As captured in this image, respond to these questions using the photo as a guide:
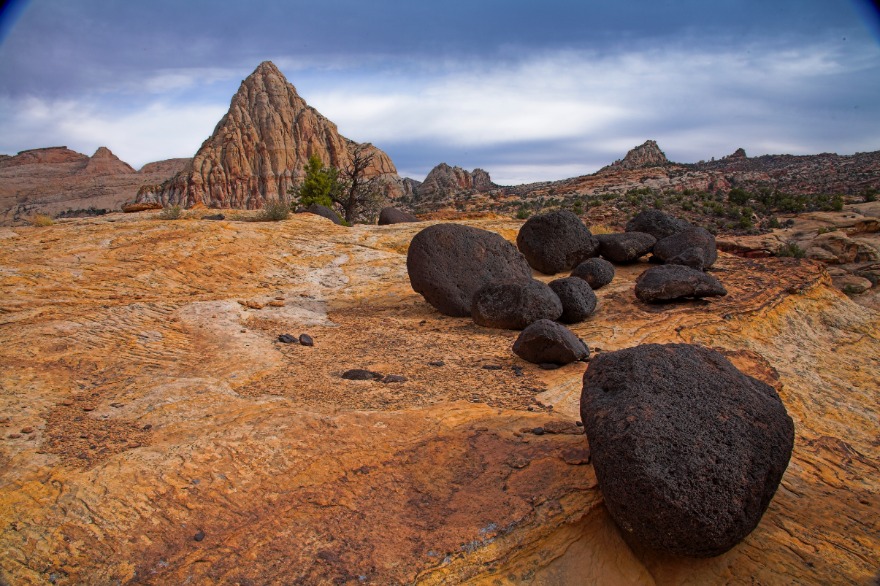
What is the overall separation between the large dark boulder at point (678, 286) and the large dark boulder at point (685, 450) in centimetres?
604

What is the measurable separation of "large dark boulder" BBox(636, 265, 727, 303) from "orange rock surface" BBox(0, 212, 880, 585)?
18.2 inches

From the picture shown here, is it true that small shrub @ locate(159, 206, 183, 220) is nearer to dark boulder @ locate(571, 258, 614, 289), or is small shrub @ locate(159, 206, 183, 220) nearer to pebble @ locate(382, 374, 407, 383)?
dark boulder @ locate(571, 258, 614, 289)

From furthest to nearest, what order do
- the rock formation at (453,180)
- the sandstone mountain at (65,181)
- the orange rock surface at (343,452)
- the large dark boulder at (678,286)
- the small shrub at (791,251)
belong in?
the rock formation at (453,180), the sandstone mountain at (65,181), the small shrub at (791,251), the large dark boulder at (678,286), the orange rock surface at (343,452)

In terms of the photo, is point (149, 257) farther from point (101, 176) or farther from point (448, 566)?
point (101, 176)

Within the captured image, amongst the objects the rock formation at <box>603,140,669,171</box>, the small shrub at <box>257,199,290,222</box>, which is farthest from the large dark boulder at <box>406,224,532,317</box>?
the rock formation at <box>603,140,669,171</box>

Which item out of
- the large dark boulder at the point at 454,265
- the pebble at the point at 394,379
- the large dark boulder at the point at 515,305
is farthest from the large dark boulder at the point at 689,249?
the pebble at the point at 394,379

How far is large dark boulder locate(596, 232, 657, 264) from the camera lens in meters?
13.1

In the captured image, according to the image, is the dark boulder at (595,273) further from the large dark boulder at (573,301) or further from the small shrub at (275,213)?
the small shrub at (275,213)

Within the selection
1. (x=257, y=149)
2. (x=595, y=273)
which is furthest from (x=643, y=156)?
(x=595, y=273)

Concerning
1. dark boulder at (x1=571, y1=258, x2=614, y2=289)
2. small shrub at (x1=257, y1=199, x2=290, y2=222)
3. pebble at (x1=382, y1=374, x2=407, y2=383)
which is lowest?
pebble at (x1=382, y1=374, x2=407, y2=383)

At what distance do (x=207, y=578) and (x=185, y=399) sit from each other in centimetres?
252

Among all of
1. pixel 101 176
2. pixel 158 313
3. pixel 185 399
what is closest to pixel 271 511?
pixel 185 399

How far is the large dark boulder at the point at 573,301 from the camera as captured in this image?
368 inches

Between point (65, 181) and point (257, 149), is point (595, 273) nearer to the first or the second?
point (257, 149)
